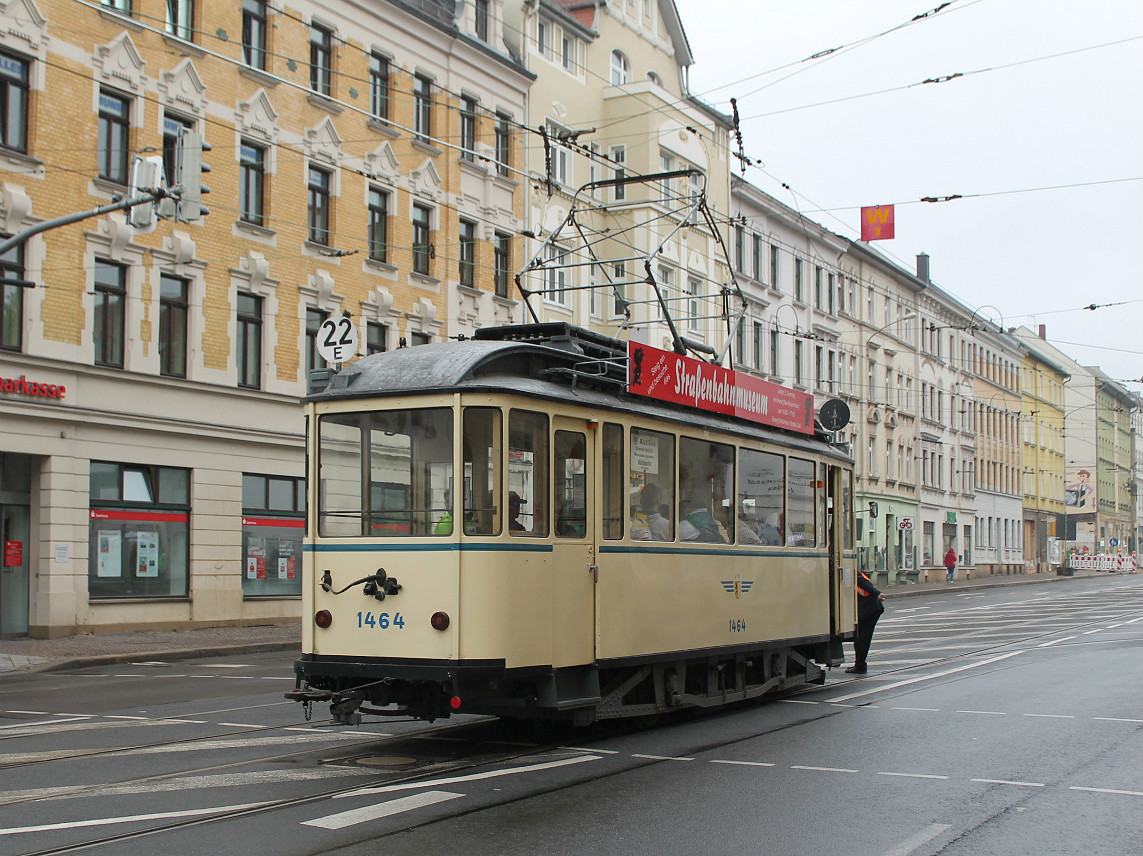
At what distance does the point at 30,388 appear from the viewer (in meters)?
22.3

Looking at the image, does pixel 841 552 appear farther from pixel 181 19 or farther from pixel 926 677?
pixel 181 19

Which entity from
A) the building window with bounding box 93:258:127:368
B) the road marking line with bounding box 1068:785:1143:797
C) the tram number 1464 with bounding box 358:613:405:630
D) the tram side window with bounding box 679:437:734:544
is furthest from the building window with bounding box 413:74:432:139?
the road marking line with bounding box 1068:785:1143:797

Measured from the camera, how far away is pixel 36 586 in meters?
22.6

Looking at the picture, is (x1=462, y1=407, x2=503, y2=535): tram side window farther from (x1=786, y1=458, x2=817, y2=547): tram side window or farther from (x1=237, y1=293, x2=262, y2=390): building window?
(x1=237, y1=293, x2=262, y2=390): building window

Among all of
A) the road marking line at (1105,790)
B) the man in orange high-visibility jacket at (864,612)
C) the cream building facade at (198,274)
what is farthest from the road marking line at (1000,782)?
the cream building facade at (198,274)

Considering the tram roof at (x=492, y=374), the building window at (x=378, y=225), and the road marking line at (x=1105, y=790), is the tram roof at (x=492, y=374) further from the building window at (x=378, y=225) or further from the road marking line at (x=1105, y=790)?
the building window at (x=378, y=225)

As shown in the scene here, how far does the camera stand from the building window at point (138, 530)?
23719 mm

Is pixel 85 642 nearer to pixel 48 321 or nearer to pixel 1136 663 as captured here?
pixel 48 321

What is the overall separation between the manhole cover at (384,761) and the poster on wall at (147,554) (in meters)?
16.3

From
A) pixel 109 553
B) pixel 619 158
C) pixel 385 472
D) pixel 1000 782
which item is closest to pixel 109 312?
pixel 109 553

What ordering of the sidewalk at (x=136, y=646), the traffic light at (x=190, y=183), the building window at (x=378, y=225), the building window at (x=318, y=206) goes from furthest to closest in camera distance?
the building window at (x=378, y=225) → the building window at (x=318, y=206) → the sidewalk at (x=136, y=646) → the traffic light at (x=190, y=183)

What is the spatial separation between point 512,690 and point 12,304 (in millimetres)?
16238

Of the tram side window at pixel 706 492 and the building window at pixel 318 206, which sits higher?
the building window at pixel 318 206

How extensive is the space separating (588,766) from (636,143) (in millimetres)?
33479
